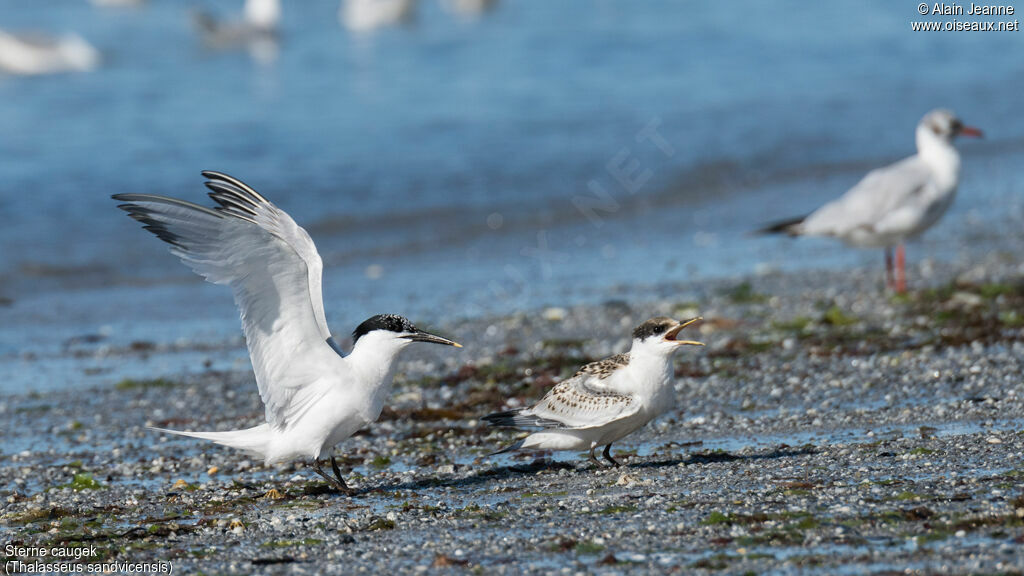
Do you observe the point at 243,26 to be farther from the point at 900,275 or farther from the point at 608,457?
the point at 608,457

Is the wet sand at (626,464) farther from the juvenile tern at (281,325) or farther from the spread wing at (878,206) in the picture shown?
the spread wing at (878,206)

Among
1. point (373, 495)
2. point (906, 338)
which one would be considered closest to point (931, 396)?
point (906, 338)

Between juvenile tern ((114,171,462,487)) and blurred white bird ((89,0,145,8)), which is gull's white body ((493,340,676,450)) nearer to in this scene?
juvenile tern ((114,171,462,487))

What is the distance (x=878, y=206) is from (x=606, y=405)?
5.81m

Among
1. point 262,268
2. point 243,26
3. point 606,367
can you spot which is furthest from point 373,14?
point 262,268

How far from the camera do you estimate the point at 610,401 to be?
245 inches

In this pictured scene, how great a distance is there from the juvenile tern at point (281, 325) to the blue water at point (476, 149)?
3.86m

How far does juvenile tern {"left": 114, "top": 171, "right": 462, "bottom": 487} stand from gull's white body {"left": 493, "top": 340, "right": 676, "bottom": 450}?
2.49 feet

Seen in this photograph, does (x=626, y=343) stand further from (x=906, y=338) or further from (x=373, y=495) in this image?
(x=373, y=495)

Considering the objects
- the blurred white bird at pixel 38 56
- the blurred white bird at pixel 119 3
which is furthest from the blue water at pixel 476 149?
the blurred white bird at pixel 119 3

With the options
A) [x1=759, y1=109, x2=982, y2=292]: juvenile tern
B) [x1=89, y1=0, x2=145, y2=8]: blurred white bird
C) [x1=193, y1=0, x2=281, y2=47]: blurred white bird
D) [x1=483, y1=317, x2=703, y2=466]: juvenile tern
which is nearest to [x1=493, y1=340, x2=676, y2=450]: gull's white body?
[x1=483, y1=317, x2=703, y2=466]: juvenile tern

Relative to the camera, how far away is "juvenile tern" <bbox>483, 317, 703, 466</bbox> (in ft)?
20.3

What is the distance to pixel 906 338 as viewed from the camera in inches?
349

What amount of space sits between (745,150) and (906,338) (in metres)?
9.56
